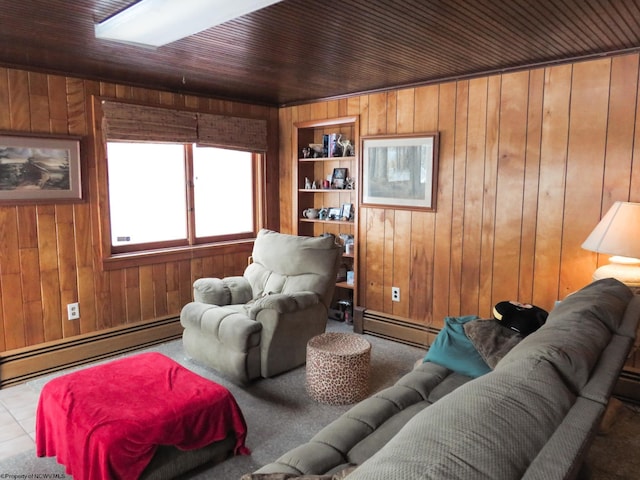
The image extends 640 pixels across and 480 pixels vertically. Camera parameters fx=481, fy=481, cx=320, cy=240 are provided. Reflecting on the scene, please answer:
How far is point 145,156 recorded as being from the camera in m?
4.10

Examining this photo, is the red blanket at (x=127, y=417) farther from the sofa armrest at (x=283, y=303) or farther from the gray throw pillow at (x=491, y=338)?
the gray throw pillow at (x=491, y=338)

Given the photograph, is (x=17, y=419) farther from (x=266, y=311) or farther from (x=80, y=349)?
(x=266, y=311)

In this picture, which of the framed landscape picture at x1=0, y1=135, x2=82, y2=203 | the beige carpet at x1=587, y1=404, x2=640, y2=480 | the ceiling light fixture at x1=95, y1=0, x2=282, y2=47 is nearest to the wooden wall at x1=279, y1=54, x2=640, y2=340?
the beige carpet at x1=587, y1=404, x2=640, y2=480

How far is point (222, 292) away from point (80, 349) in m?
1.18

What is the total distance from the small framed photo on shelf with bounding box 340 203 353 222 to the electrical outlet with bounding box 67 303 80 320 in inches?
95.6

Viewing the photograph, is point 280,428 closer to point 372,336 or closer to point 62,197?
point 372,336

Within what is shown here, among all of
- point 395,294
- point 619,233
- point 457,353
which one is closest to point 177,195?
point 395,294

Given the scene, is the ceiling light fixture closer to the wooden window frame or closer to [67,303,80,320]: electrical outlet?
the wooden window frame

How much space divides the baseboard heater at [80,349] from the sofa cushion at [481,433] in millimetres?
3360

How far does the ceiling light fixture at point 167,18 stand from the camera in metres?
2.07

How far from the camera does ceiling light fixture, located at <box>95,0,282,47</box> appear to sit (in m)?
2.07

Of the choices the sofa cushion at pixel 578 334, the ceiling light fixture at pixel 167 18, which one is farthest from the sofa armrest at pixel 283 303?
the sofa cushion at pixel 578 334

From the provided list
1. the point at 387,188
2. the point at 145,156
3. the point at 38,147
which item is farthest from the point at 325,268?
the point at 38,147

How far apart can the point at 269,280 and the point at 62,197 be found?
165 centimetres
